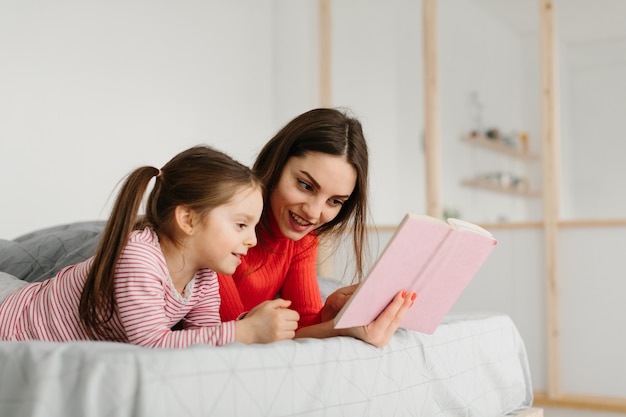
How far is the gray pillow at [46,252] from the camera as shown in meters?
1.89

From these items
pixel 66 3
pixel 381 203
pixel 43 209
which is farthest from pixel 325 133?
pixel 381 203

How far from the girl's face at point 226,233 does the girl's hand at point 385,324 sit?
0.87ft

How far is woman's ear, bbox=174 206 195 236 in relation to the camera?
136cm

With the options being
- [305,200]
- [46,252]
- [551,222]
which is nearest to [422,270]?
[305,200]

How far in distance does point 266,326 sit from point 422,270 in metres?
0.33

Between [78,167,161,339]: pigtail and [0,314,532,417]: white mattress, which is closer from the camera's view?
[0,314,532,417]: white mattress

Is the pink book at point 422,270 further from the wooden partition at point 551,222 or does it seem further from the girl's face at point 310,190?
the wooden partition at point 551,222

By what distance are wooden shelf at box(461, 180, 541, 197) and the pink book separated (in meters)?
2.14

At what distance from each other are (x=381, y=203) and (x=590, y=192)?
105cm

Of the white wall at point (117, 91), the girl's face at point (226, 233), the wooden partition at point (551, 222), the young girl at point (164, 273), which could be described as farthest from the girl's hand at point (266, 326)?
the wooden partition at point (551, 222)

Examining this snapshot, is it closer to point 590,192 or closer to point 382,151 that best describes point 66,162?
point 382,151

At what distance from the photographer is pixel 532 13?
3.63 meters

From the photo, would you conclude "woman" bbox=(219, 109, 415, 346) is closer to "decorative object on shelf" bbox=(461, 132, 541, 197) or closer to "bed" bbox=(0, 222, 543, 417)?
"bed" bbox=(0, 222, 543, 417)

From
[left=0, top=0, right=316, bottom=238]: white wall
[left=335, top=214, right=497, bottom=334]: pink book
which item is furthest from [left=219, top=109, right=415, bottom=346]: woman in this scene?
[left=0, top=0, right=316, bottom=238]: white wall
